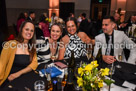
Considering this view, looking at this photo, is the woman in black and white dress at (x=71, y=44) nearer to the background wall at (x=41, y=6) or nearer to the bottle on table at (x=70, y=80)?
the bottle on table at (x=70, y=80)

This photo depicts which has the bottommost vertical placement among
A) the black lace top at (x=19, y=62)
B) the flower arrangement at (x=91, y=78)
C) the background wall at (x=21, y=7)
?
the black lace top at (x=19, y=62)

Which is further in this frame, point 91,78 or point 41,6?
point 41,6

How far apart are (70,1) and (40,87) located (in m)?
9.90

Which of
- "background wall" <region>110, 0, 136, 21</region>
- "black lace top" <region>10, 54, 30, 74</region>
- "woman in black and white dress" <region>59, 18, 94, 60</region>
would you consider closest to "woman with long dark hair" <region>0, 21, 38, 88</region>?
"black lace top" <region>10, 54, 30, 74</region>

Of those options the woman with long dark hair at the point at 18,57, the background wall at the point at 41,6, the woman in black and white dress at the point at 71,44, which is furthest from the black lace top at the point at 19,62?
the background wall at the point at 41,6

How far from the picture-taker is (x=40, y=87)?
3.39 ft

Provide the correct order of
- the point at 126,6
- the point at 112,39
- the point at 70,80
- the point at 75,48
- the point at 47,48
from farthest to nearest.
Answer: the point at 126,6, the point at 112,39, the point at 75,48, the point at 47,48, the point at 70,80

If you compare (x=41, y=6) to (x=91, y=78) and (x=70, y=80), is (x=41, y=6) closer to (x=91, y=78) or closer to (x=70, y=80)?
(x=70, y=80)

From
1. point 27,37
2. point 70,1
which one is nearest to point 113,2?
point 70,1

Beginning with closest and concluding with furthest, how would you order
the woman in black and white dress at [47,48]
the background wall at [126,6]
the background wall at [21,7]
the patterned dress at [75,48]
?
the woman in black and white dress at [47,48], the patterned dress at [75,48], the background wall at [126,6], the background wall at [21,7]

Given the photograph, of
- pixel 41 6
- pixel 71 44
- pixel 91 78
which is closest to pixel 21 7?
pixel 41 6

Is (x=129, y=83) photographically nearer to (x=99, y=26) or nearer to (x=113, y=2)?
(x=99, y=26)

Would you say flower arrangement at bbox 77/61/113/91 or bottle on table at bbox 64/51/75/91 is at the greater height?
flower arrangement at bbox 77/61/113/91

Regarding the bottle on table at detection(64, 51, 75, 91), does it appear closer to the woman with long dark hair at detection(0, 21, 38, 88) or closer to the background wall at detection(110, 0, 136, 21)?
the woman with long dark hair at detection(0, 21, 38, 88)
